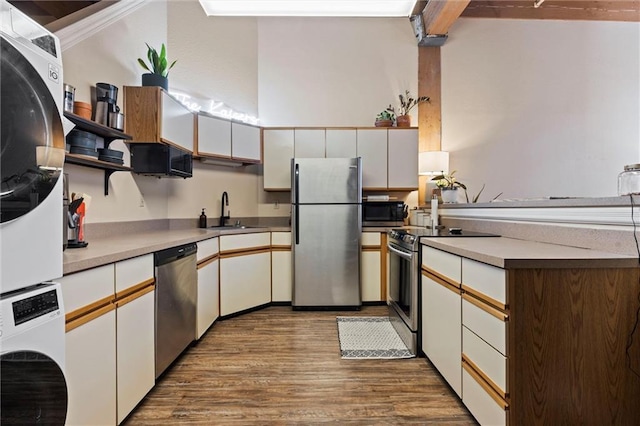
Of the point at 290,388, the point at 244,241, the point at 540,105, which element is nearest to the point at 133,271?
the point at 290,388

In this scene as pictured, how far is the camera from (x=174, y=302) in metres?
2.29

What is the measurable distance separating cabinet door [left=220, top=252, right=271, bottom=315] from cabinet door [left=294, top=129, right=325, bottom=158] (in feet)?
4.12

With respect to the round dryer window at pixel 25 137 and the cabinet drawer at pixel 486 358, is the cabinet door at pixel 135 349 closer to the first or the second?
the round dryer window at pixel 25 137

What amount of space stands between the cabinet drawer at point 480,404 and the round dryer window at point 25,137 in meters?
1.90

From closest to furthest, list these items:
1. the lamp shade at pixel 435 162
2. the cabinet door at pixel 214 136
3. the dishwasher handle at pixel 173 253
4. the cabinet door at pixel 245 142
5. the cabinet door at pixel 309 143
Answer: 1. the dishwasher handle at pixel 173 253
2. the cabinet door at pixel 214 136
3. the cabinet door at pixel 245 142
4. the cabinet door at pixel 309 143
5. the lamp shade at pixel 435 162

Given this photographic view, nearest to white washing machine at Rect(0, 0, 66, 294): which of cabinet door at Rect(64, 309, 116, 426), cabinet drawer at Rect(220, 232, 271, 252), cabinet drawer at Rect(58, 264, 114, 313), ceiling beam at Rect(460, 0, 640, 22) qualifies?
cabinet drawer at Rect(58, 264, 114, 313)

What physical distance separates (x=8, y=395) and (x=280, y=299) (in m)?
2.94

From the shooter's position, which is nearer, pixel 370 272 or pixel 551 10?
pixel 370 272

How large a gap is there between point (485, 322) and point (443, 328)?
58cm

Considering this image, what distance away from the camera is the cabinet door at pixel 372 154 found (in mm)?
4078

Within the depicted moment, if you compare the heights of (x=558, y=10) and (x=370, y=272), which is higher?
(x=558, y=10)

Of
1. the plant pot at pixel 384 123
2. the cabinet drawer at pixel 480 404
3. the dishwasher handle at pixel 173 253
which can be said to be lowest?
the cabinet drawer at pixel 480 404

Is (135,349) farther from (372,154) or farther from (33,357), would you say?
(372,154)

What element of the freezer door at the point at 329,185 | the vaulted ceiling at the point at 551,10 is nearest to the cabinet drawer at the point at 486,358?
the freezer door at the point at 329,185
